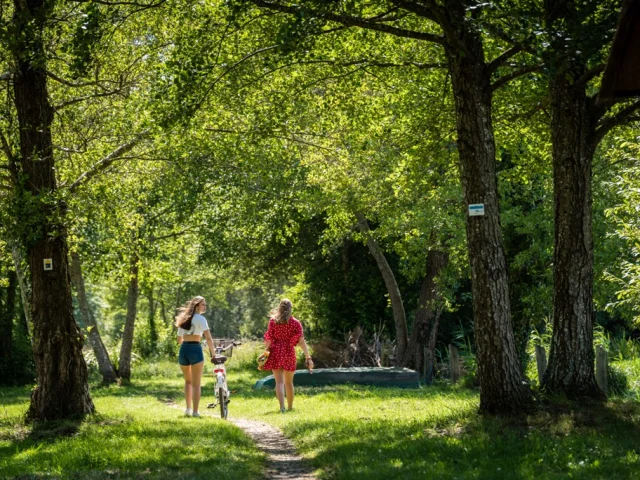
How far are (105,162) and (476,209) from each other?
734 cm

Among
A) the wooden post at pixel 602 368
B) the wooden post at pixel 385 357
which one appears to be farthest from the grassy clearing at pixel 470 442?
the wooden post at pixel 385 357

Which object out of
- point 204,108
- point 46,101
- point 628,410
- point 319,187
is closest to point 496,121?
point 204,108

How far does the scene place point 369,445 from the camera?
35.7ft

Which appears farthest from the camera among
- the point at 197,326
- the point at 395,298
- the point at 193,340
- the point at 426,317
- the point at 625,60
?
the point at 395,298

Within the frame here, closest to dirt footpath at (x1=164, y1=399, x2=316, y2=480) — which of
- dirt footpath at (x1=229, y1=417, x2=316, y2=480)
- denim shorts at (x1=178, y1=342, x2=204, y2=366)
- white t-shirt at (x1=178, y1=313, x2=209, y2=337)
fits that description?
dirt footpath at (x1=229, y1=417, x2=316, y2=480)

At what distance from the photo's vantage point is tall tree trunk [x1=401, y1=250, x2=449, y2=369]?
28.4m

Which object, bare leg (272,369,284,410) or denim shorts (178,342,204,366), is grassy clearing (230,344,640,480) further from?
denim shorts (178,342,204,366)

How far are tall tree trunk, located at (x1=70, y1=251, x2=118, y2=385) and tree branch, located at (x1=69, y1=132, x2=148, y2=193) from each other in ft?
33.1

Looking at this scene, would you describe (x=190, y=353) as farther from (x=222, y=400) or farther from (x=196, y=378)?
(x=222, y=400)

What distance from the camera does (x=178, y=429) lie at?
43.0 feet

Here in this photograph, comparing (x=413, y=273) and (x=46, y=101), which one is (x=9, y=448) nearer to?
(x=46, y=101)

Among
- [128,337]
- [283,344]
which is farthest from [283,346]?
[128,337]

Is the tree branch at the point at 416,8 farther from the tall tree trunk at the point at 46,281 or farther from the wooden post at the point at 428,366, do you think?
the wooden post at the point at 428,366

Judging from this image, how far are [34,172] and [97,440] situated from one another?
174 inches
